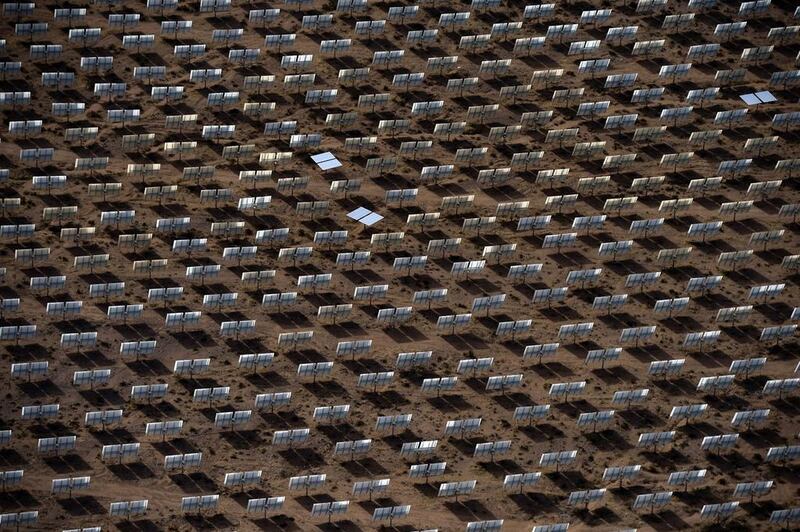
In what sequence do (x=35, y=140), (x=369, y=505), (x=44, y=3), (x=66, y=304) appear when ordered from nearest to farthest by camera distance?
(x=369, y=505) < (x=66, y=304) < (x=35, y=140) < (x=44, y=3)

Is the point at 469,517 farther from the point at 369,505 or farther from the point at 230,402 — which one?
the point at 230,402

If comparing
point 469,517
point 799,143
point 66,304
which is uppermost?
point 799,143

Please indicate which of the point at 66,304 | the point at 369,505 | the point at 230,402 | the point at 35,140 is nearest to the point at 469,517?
the point at 369,505

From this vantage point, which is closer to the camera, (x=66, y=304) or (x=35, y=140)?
(x=66, y=304)

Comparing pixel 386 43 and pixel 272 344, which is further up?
pixel 386 43

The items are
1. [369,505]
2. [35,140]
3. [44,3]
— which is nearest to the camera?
[369,505]

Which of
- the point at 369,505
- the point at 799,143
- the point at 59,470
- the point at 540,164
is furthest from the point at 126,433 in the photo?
the point at 799,143
